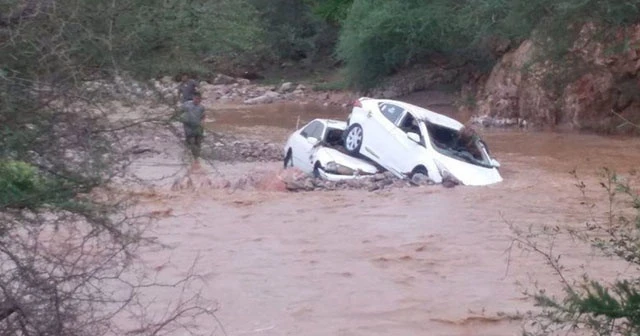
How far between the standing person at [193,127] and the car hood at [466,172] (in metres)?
12.8

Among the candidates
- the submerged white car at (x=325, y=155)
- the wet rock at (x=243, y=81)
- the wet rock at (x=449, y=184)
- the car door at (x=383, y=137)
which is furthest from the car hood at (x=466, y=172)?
the wet rock at (x=243, y=81)

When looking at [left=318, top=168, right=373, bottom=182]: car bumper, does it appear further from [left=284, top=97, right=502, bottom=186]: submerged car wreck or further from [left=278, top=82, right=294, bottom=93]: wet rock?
[left=278, top=82, right=294, bottom=93]: wet rock

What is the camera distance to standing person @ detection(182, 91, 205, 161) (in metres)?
5.66

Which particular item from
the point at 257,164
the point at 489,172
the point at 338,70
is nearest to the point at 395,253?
the point at 489,172

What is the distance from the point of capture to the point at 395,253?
43.7 ft

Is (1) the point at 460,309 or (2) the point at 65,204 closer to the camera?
(2) the point at 65,204

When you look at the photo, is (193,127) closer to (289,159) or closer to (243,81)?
(289,159)

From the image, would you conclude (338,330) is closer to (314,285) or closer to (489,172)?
(314,285)

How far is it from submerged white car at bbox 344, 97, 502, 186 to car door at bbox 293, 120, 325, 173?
0.59 m

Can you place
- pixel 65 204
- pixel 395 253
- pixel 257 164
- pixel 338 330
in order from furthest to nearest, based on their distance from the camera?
1. pixel 257 164
2. pixel 395 253
3. pixel 338 330
4. pixel 65 204

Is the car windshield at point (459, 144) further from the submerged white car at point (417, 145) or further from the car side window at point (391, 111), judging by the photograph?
the car side window at point (391, 111)

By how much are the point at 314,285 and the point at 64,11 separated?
683 cm

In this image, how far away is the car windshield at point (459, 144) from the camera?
19.2 metres

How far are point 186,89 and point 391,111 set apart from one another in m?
14.1
